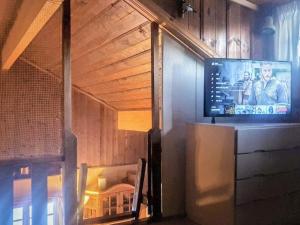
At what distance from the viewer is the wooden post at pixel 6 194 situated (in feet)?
5.98

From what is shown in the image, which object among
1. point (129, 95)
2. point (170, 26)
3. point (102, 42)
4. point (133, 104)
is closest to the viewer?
point (170, 26)

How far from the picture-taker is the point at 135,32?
2.36 metres

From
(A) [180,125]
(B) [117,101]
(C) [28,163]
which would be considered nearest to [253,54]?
(A) [180,125]

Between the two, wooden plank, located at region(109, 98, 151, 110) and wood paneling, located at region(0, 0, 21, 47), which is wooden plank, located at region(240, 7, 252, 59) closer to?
wooden plank, located at region(109, 98, 151, 110)

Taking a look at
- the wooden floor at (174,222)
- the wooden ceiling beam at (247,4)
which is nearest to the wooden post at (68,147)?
the wooden floor at (174,222)

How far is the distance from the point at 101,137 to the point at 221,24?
10.8ft

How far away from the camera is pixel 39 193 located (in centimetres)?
194

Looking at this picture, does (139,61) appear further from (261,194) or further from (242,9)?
(261,194)

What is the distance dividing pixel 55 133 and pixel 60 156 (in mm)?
190

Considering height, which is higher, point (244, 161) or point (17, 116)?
point (17, 116)

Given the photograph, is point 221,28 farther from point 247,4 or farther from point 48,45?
point 48,45

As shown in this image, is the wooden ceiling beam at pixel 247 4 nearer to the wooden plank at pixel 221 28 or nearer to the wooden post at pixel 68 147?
the wooden plank at pixel 221 28

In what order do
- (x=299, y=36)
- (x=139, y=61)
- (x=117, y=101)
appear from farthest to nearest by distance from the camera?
(x=117, y=101) → (x=139, y=61) → (x=299, y=36)

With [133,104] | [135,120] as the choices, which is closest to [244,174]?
[133,104]
